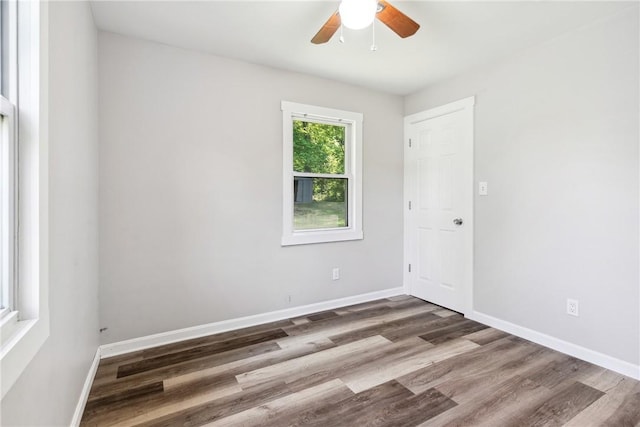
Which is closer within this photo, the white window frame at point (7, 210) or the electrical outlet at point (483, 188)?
the white window frame at point (7, 210)

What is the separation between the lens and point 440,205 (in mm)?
3406

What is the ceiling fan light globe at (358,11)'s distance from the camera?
62.7 inches

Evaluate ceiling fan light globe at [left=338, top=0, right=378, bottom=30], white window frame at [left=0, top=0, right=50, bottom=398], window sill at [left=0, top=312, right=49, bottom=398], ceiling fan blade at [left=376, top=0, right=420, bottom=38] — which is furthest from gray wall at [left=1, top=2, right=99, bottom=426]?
ceiling fan blade at [left=376, top=0, right=420, bottom=38]

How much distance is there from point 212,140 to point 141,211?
82 centimetres

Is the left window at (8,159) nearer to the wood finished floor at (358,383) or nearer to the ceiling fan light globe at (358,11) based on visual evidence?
the wood finished floor at (358,383)

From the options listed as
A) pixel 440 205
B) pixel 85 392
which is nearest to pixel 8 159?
pixel 85 392

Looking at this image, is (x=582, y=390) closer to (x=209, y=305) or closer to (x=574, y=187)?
(x=574, y=187)

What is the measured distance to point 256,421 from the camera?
165 centimetres

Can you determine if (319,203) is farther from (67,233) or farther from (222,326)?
(67,233)

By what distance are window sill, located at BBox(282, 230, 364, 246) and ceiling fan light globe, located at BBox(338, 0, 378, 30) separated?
195 cm

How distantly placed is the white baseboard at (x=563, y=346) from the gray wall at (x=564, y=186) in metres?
0.04

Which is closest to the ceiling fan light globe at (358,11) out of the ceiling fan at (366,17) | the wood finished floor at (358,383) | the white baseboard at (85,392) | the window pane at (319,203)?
the ceiling fan at (366,17)

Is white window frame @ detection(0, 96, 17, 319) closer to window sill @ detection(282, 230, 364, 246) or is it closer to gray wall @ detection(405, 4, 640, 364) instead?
window sill @ detection(282, 230, 364, 246)

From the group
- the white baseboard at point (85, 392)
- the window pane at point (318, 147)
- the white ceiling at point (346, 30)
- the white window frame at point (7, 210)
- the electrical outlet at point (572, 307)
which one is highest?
the white ceiling at point (346, 30)
